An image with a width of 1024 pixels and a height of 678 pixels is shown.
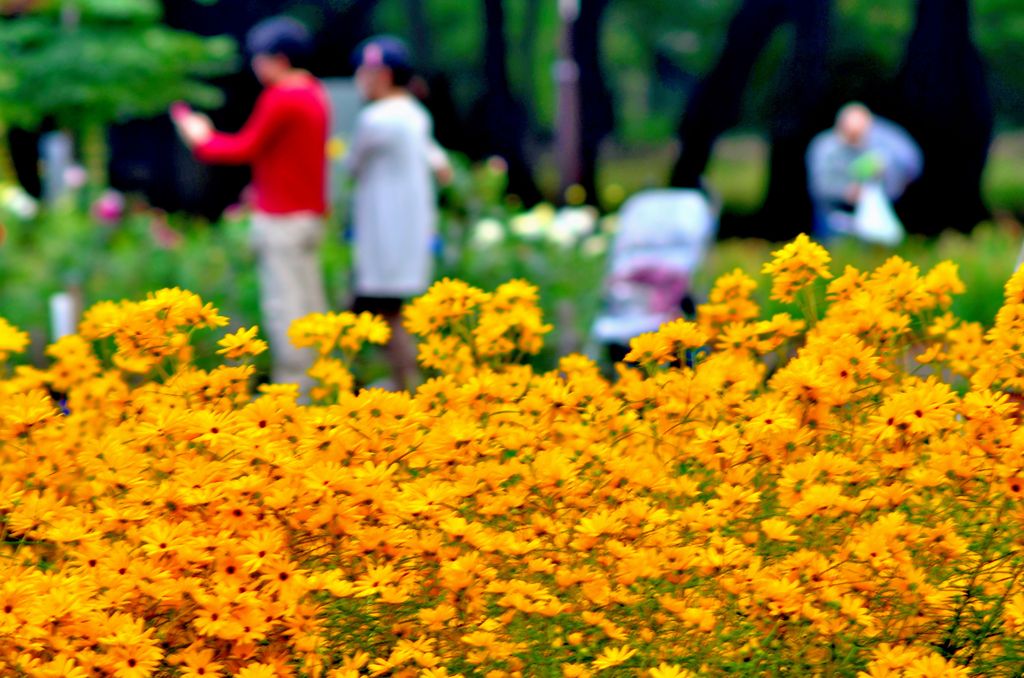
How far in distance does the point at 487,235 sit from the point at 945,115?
18.6 ft

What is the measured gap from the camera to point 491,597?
111 inches

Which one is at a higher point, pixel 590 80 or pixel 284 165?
pixel 590 80

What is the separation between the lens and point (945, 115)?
16.0m

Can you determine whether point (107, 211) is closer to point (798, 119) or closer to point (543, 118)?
point (798, 119)

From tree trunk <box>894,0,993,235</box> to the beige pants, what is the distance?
9022 mm

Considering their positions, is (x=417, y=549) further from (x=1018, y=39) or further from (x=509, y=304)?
(x=1018, y=39)

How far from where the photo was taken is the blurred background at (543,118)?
12109 millimetres

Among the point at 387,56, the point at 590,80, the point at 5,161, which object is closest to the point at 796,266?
the point at 387,56

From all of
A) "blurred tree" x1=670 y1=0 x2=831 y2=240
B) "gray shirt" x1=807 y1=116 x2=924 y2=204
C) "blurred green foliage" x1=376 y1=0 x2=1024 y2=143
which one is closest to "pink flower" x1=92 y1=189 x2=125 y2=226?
"gray shirt" x1=807 y1=116 x2=924 y2=204

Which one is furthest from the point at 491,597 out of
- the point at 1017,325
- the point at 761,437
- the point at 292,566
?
the point at 1017,325

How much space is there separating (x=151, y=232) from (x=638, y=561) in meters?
11.1

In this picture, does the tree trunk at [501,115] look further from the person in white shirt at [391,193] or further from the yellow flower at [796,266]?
the yellow flower at [796,266]

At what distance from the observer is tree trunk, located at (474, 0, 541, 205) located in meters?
21.6

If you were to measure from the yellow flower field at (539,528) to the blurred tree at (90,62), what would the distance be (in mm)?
12643
